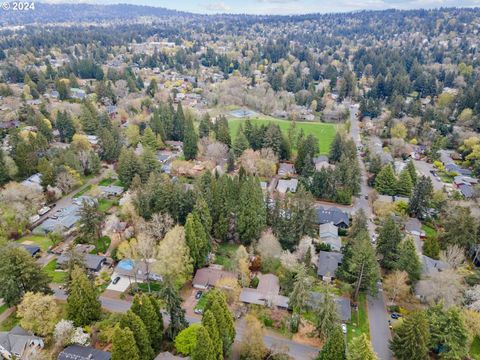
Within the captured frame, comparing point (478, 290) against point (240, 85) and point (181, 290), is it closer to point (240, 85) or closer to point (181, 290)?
point (181, 290)

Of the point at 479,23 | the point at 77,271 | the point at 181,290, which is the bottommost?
the point at 181,290

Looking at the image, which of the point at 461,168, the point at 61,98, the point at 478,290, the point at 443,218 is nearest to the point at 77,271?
the point at 478,290

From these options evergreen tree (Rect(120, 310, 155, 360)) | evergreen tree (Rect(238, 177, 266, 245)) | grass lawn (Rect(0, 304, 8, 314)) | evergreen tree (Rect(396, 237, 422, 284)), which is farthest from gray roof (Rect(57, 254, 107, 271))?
evergreen tree (Rect(396, 237, 422, 284))

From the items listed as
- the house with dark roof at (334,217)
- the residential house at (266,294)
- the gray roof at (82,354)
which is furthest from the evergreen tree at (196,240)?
the house with dark roof at (334,217)

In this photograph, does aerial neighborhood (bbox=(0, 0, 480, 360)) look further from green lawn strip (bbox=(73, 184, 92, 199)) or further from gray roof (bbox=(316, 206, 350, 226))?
green lawn strip (bbox=(73, 184, 92, 199))

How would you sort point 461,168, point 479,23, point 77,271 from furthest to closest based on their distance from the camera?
1. point 479,23
2. point 461,168
3. point 77,271

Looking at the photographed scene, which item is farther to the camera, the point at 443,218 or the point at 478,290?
the point at 443,218

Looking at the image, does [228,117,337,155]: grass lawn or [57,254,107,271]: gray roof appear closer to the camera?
[57,254,107,271]: gray roof

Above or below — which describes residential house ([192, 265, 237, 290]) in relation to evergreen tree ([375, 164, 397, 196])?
below
